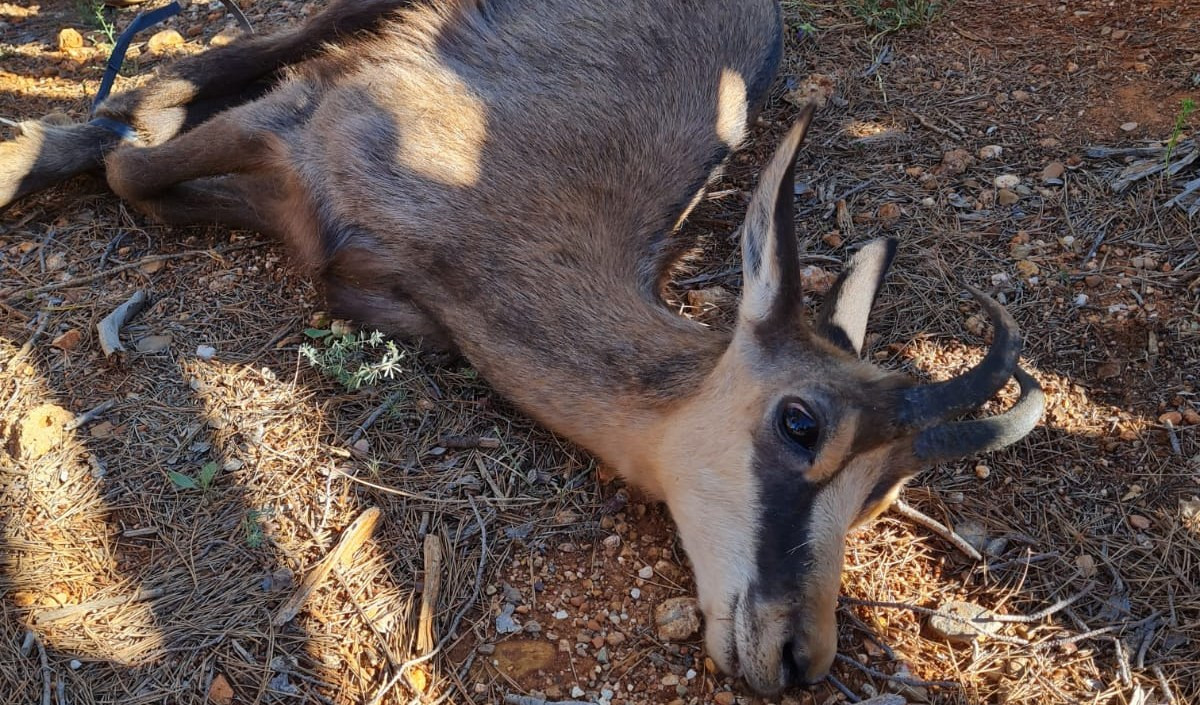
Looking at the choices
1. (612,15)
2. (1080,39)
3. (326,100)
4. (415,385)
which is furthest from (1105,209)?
(326,100)

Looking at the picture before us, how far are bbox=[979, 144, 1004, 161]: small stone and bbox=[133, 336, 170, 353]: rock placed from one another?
4.02m

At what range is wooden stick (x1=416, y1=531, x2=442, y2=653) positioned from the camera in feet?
9.87

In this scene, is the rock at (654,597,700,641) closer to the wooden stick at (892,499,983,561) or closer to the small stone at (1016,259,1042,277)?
the wooden stick at (892,499,983,561)

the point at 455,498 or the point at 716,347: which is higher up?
the point at 716,347

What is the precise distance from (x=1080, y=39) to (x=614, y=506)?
4.09 meters

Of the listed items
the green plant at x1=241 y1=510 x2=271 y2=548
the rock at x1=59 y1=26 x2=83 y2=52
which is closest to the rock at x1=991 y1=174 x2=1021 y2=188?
the green plant at x1=241 y1=510 x2=271 y2=548

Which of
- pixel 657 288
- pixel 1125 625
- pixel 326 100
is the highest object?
pixel 326 100

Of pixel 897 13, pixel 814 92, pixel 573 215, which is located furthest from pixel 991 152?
pixel 573 215

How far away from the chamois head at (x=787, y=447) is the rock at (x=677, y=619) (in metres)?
0.09

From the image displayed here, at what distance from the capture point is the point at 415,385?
3.75 m

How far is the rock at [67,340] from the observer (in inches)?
147

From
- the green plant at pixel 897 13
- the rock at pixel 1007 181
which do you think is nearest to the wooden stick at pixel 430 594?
the rock at pixel 1007 181

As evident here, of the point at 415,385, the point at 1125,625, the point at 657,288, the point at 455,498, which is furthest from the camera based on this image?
the point at 657,288

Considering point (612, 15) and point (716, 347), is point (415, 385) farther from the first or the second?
point (612, 15)
